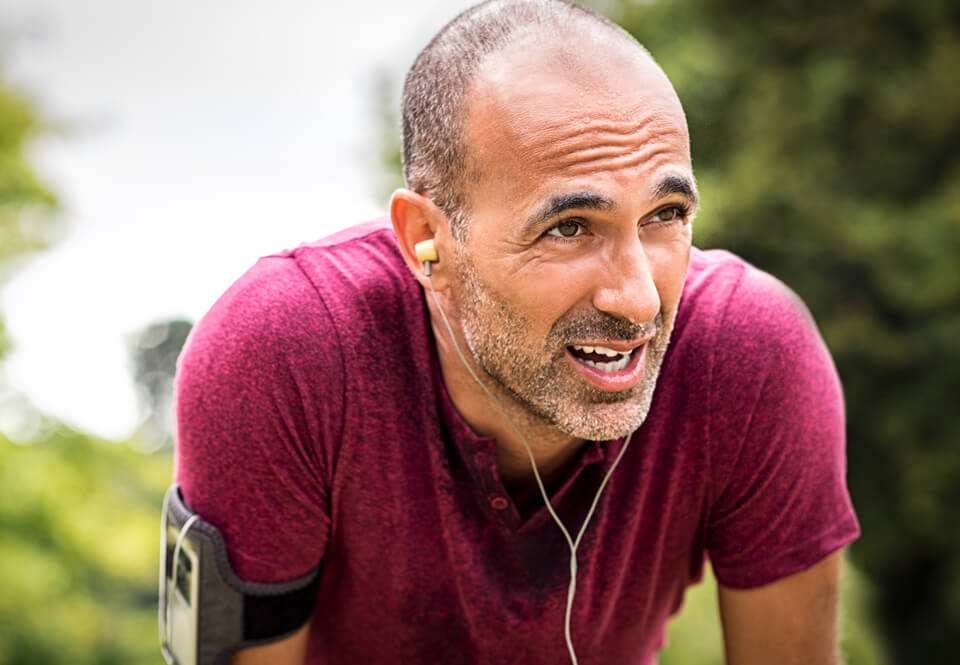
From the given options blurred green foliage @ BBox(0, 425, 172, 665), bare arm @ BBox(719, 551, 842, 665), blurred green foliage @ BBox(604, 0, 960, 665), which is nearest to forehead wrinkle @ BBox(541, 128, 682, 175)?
bare arm @ BBox(719, 551, 842, 665)

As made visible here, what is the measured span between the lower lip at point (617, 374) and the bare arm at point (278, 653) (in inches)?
30.0

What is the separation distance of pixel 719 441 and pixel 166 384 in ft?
25.1

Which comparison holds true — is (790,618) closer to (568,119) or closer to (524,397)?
(524,397)

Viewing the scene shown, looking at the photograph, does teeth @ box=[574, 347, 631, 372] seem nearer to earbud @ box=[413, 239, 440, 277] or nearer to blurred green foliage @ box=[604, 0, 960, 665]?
earbud @ box=[413, 239, 440, 277]

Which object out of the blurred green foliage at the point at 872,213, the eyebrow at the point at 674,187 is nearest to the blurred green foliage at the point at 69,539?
the eyebrow at the point at 674,187

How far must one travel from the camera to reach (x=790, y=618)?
6.49ft

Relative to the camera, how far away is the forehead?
165 centimetres

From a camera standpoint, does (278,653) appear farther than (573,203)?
Yes

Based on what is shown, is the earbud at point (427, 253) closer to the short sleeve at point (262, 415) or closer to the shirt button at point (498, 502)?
the short sleeve at point (262, 415)

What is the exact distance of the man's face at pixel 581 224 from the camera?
1.65m

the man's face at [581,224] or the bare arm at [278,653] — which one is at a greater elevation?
the man's face at [581,224]

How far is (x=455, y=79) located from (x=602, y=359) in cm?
53

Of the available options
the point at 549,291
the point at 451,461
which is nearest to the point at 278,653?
the point at 451,461

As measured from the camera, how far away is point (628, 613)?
2072mm
